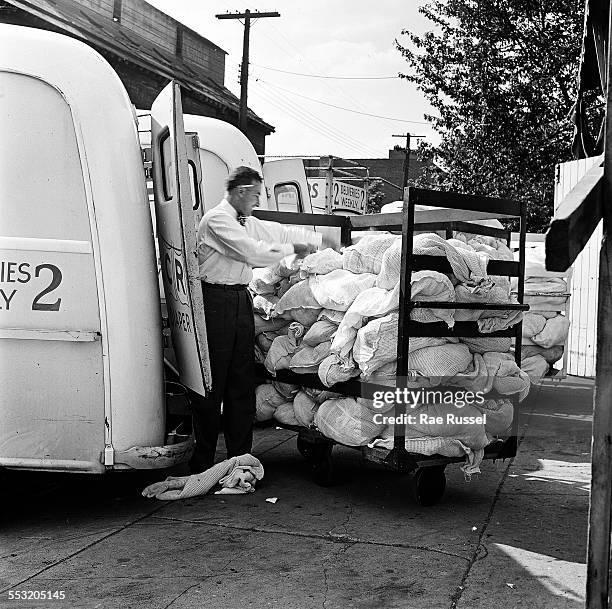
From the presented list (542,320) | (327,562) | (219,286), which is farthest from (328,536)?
(542,320)

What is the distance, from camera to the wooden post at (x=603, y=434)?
2346 millimetres

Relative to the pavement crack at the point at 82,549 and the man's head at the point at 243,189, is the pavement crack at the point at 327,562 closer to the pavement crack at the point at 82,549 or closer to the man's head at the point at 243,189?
the pavement crack at the point at 82,549

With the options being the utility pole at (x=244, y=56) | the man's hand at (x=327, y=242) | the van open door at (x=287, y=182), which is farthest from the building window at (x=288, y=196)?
the utility pole at (x=244, y=56)

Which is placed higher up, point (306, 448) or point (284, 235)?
point (284, 235)

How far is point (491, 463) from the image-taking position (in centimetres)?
612

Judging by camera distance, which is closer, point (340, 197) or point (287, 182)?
point (287, 182)

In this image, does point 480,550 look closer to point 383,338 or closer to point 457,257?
point 383,338

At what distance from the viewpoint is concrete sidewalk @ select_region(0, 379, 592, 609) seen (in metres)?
3.60

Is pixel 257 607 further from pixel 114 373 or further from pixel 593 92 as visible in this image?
pixel 593 92

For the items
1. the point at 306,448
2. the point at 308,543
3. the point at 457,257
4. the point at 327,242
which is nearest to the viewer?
the point at 308,543

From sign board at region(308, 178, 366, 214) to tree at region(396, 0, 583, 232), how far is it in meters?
2.46

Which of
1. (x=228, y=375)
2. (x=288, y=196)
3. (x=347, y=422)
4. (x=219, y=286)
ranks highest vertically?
(x=288, y=196)

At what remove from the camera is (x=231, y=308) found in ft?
17.9

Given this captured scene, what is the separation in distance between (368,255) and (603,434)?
2877mm
